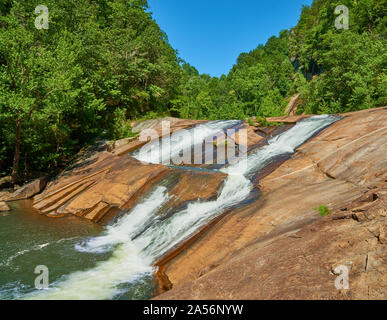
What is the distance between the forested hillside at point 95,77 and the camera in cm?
1366

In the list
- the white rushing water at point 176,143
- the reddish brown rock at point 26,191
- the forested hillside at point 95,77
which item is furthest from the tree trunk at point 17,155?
the white rushing water at point 176,143

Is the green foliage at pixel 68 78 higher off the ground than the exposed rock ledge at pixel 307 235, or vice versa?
the green foliage at pixel 68 78

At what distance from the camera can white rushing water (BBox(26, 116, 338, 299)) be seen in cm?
641

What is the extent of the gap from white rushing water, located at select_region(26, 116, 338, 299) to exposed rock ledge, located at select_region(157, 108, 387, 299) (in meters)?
0.91

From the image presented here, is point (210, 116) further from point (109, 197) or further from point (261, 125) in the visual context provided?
point (109, 197)

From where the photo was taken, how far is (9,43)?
43.4 feet

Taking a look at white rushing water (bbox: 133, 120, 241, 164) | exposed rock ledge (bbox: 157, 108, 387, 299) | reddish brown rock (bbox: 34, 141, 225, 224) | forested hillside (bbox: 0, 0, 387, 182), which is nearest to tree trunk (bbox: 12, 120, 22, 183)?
forested hillside (bbox: 0, 0, 387, 182)

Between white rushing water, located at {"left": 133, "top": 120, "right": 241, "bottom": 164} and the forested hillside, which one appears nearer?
the forested hillside

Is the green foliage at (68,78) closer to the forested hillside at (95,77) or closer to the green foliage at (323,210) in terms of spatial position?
the forested hillside at (95,77)

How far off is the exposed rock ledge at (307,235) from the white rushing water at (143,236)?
2.98 feet

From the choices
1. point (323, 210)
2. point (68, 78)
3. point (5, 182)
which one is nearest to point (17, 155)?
point (5, 182)

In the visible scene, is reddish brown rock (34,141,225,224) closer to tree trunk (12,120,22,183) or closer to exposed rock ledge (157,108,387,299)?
tree trunk (12,120,22,183)
